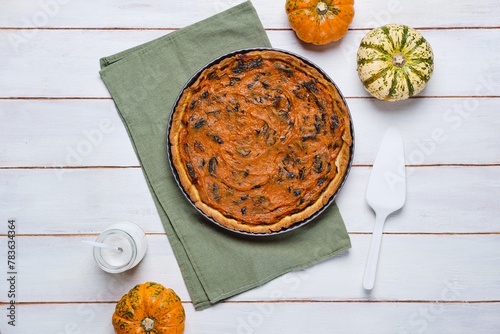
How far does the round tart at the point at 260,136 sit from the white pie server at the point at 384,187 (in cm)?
24

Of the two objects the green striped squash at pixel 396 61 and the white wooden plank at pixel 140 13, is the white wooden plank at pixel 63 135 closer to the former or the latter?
the white wooden plank at pixel 140 13

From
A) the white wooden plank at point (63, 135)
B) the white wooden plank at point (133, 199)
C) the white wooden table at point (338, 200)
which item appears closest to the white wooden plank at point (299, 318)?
the white wooden table at point (338, 200)

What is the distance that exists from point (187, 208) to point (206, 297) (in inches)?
18.8

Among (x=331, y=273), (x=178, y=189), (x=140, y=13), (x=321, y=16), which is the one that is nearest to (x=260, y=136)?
(x=178, y=189)

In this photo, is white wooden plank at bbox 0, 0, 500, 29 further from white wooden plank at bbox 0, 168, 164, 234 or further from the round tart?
white wooden plank at bbox 0, 168, 164, 234

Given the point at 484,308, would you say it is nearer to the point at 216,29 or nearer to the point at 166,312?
the point at 166,312

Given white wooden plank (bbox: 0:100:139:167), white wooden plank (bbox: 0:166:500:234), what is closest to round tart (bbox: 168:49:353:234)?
white wooden plank (bbox: 0:166:500:234)

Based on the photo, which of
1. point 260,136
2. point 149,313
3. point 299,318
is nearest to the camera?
point 149,313

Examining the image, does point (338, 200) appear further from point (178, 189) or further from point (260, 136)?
point (178, 189)

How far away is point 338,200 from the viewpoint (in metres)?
3.26

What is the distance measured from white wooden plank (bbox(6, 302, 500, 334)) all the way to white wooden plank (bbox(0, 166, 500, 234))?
0.42 metres

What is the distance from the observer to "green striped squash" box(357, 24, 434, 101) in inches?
120

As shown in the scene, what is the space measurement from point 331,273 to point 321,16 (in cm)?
134

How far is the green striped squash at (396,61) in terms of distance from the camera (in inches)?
120
